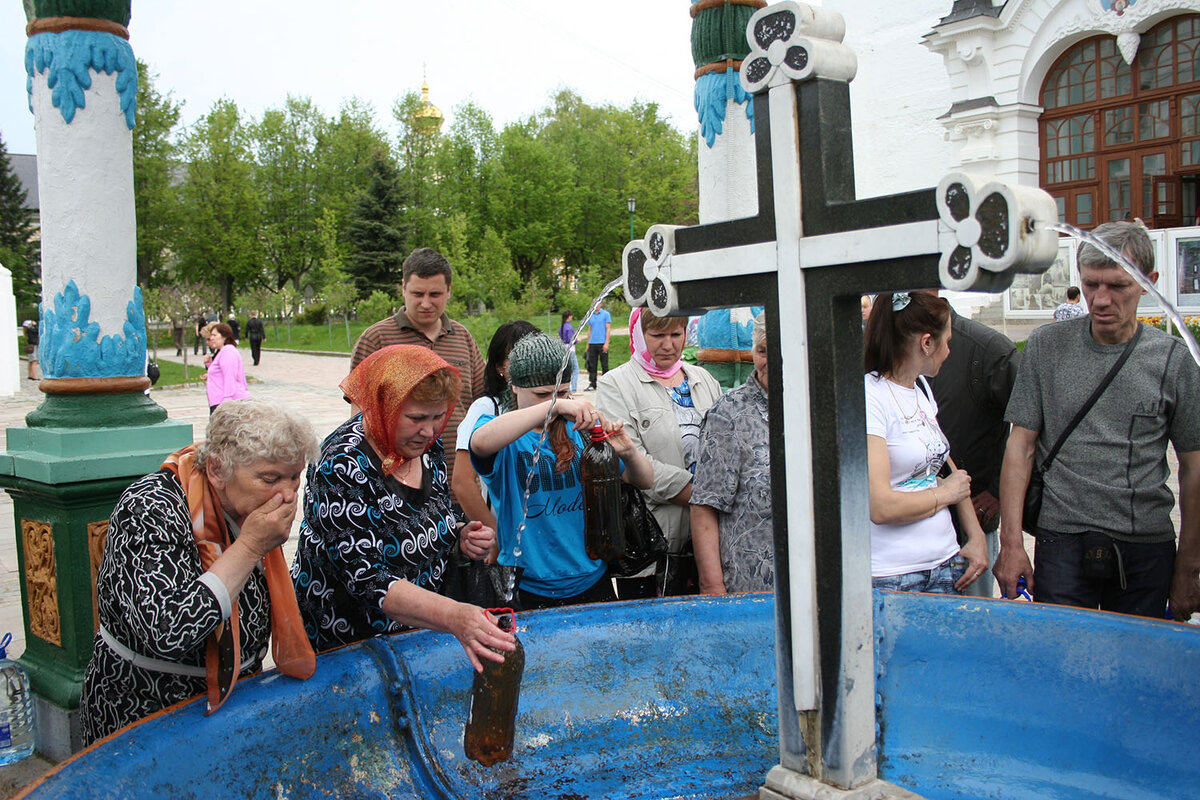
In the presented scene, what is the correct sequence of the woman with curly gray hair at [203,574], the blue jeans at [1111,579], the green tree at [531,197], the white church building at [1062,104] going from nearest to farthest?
the woman with curly gray hair at [203,574], the blue jeans at [1111,579], the white church building at [1062,104], the green tree at [531,197]

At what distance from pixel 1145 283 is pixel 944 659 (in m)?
1.05

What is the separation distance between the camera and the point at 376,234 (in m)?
48.2

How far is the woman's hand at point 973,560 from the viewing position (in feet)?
11.3

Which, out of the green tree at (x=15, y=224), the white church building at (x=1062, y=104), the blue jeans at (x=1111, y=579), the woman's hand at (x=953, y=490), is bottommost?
the blue jeans at (x=1111, y=579)

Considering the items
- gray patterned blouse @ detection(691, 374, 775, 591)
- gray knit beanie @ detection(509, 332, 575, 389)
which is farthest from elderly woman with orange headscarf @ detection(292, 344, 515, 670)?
gray patterned blouse @ detection(691, 374, 775, 591)

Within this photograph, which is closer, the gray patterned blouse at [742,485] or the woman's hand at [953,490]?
the woman's hand at [953,490]

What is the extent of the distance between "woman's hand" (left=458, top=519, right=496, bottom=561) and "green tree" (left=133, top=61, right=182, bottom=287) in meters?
48.4

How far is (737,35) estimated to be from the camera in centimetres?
557

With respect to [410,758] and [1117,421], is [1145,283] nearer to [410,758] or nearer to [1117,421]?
[1117,421]

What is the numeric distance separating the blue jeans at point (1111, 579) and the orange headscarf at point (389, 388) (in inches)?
88.0

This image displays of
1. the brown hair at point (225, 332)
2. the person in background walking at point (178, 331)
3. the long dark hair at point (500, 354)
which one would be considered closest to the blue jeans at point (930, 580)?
the long dark hair at point (500, 354)

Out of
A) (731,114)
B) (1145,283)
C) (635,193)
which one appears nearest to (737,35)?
(731,114)

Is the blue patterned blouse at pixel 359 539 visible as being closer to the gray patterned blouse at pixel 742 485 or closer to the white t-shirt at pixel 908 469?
the gray patterned blouse at pixel 742 485

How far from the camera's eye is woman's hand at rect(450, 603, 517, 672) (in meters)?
2.30
